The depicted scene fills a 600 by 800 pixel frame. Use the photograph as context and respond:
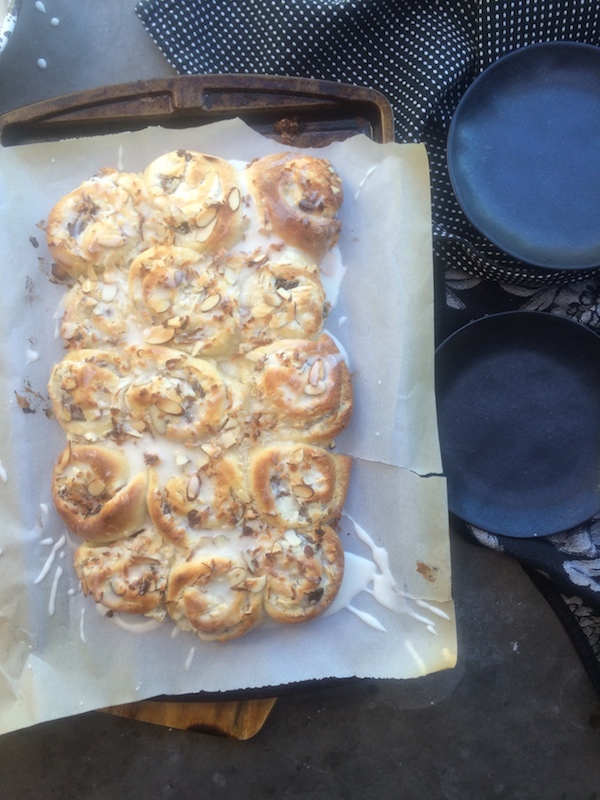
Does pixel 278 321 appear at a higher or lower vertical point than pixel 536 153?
lower

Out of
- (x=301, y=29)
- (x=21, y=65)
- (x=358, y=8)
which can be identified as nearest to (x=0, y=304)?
(x=21, y=65)

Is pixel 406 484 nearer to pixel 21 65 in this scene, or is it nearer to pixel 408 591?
Answer: pixel 408 591

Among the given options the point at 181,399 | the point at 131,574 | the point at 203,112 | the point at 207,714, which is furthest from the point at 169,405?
the point at 207,714

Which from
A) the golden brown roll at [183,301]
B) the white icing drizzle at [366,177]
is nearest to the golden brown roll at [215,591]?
the golden brown roll at [183,301]

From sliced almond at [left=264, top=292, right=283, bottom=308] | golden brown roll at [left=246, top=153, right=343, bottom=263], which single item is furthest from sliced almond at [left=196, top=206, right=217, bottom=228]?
sliced almond at [left=264, top=292, right=283, bottom=308]

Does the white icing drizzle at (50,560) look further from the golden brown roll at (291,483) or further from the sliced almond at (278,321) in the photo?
the sliced almond at (278,321)

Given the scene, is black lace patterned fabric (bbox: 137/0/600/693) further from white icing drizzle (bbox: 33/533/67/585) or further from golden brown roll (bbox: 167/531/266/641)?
white icing drizzle (bbox: 33/533/67/585)

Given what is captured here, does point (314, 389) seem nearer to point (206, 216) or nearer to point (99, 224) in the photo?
point (206, 216)
